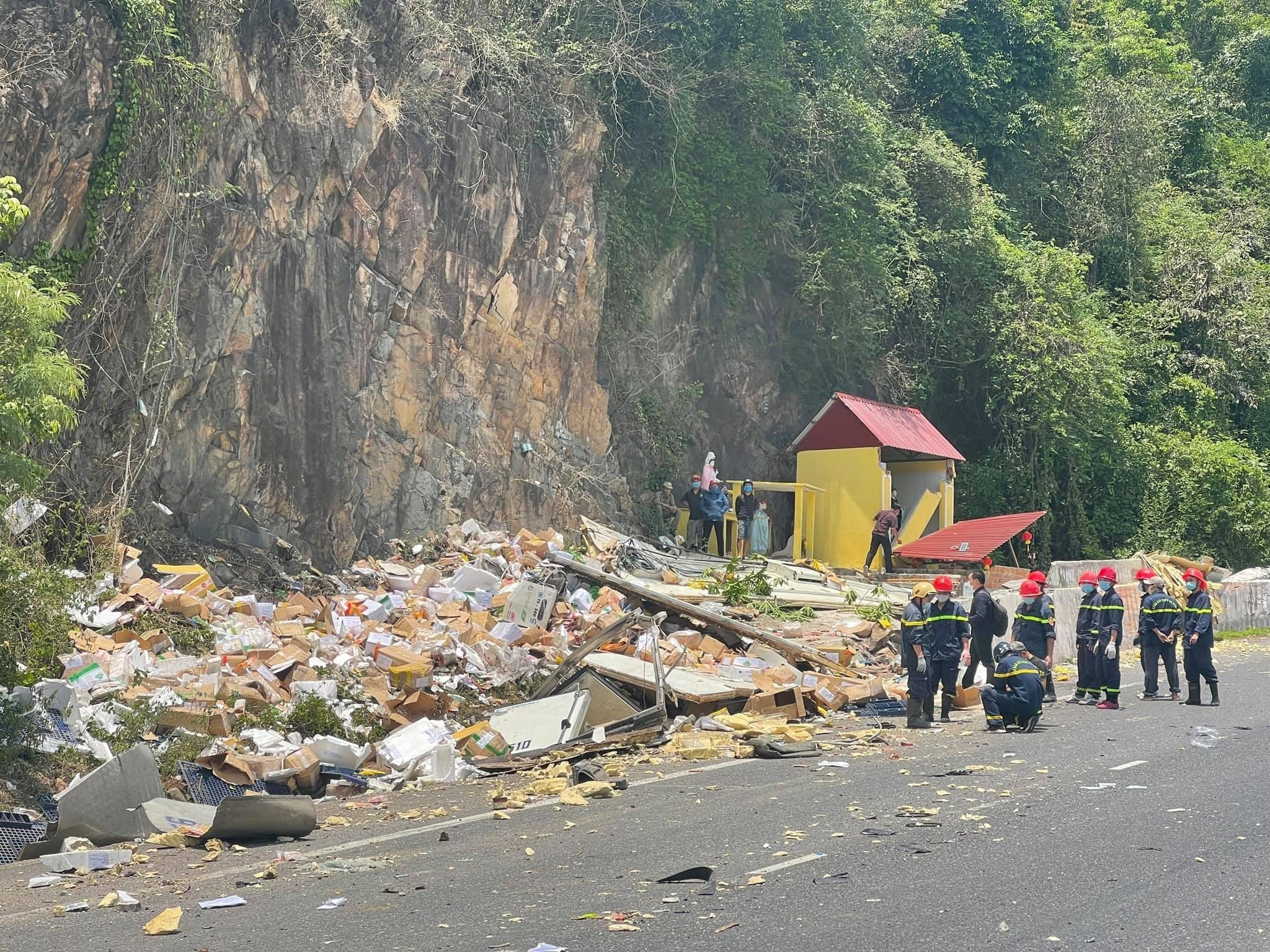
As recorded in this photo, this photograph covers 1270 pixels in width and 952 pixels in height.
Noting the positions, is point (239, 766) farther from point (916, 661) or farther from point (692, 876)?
point (916, 661)

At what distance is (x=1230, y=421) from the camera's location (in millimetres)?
36844

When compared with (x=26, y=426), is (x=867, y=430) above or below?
above

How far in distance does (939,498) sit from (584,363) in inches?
372

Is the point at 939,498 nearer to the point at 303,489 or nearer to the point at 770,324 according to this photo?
the point at 770,324

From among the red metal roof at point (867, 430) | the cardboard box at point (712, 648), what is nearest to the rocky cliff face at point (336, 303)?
the red metal roof at point (867, 430)

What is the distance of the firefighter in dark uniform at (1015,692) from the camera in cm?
1357

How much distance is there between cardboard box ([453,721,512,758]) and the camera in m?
13.0

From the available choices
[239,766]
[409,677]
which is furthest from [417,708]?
[239,766]

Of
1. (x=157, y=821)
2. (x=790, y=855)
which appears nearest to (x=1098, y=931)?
(x=790, y=855)

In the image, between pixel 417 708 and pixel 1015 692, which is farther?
pixel 417 708

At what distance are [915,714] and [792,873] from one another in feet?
22.2

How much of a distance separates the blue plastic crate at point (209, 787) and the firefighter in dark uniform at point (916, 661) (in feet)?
22.1

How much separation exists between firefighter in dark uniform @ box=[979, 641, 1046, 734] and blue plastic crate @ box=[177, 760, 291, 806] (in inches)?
289

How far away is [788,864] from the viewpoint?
26.5 ft
